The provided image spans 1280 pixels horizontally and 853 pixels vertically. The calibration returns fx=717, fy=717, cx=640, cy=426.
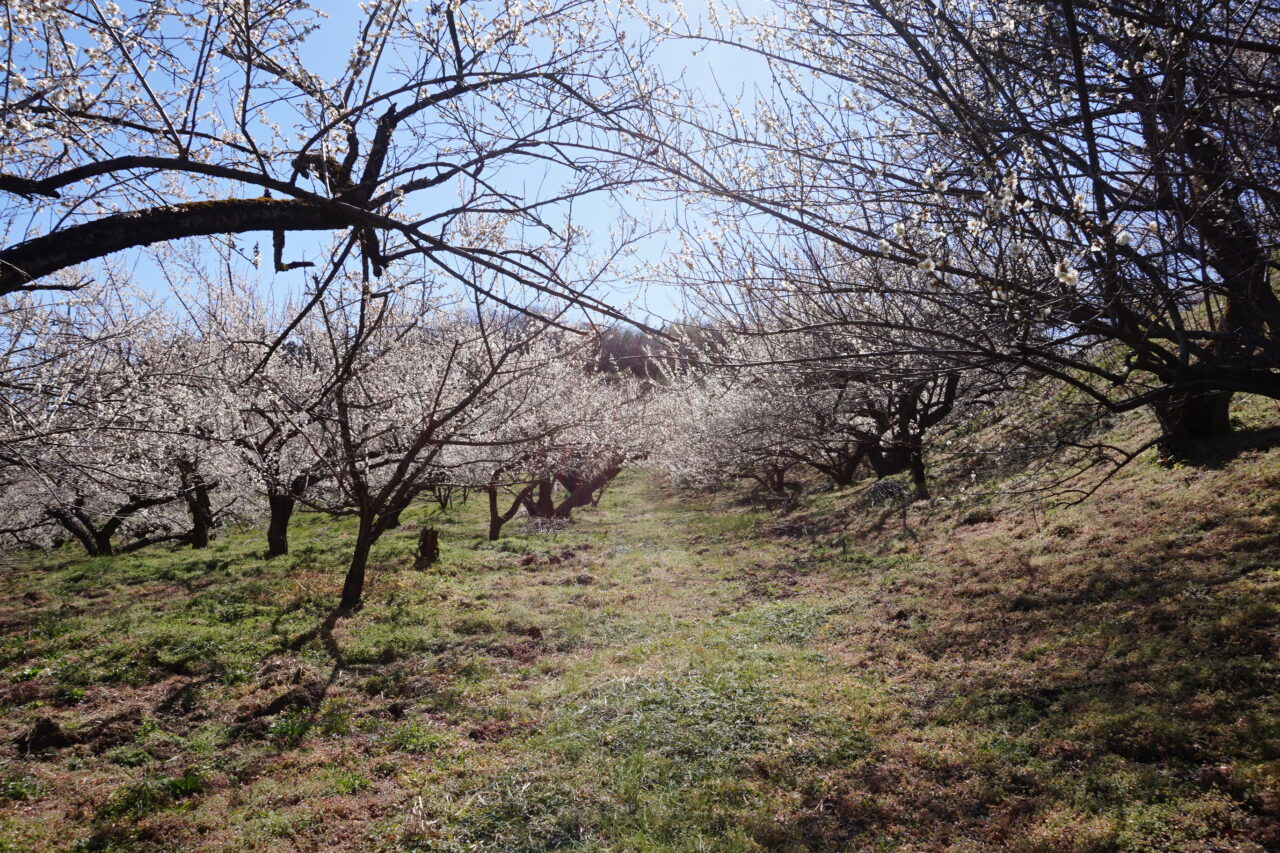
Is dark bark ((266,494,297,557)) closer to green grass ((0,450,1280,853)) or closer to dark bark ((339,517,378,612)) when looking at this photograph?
green grass ((0,450,1280,853))

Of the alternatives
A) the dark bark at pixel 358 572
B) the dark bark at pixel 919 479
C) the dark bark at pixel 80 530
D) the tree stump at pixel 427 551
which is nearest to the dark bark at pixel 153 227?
the dark bark at pixel 358 572

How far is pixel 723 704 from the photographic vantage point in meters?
6.43

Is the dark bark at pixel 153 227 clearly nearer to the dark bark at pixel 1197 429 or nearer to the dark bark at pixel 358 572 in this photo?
the dark bark at pixel 358 572

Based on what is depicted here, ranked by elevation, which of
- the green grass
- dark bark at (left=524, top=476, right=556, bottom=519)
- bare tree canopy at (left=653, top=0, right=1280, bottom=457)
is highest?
bare tree canopy at (left=653, top=0, right=1280, bottom=457)

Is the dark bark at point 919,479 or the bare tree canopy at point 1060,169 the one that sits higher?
the bare tree canopy at point 1060,169

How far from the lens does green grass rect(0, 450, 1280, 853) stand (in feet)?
15.1

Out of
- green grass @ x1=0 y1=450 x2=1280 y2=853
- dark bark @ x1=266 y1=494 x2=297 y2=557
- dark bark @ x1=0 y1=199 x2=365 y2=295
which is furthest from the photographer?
dark bark @ x1=266 y1=494 x2=297 y2=557

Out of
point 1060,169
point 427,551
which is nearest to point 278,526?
point 427,551

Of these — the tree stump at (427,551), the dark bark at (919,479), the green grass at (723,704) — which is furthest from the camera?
the dark bark at (919,479)

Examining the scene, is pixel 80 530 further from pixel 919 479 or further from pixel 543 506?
pixel 919 479

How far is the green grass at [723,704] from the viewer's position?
4.62 m

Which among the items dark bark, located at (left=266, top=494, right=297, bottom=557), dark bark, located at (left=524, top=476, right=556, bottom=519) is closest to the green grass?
dark bark, located at (left=266, top=494, right=297, bottom=557)

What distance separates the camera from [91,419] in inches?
313

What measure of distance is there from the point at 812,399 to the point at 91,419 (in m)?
12.3
